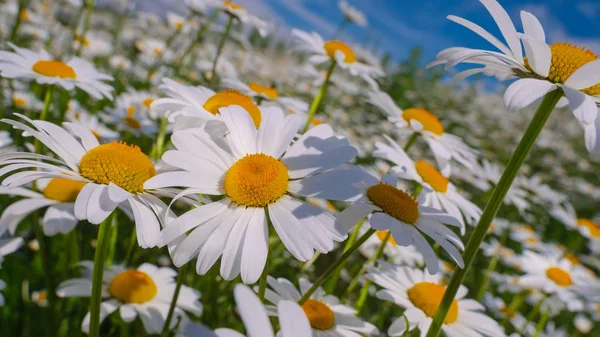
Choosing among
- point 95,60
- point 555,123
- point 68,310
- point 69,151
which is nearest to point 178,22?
point 95,60

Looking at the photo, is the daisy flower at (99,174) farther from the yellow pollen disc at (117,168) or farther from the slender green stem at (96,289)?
the slender green stem at (96,289)

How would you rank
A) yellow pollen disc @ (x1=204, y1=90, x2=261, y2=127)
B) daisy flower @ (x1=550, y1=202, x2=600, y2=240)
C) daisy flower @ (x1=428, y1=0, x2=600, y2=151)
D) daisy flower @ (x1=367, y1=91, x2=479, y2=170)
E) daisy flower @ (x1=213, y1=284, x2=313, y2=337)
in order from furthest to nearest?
1. daisy flower @ (x1=550, y1=202, x2=600, y2=240)
2. daisy flower @ (x1=367, y1=91, x2=479, y2=170)
3. yellow pollen disc @ (x1=204, y1=90, x2=261, y2=127)
4. daisy flower @ (x1=428, y1=0, x2=600, y2=151)
5. daisy flower @ (x1=213, y1=284, x2=313, y2=337)

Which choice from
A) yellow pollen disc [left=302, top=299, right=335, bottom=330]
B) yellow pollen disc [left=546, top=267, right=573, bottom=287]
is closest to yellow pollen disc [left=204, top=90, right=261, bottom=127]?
yellow pollen disc [left=302, top=299, right=335, bottom=330]

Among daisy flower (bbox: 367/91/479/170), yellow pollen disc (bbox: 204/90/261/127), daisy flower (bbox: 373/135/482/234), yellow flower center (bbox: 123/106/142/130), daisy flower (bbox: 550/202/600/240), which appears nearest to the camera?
yellow pollen disc (bbox: 204/90/261/127)

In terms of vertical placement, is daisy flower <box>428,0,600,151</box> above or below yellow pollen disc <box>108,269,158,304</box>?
above

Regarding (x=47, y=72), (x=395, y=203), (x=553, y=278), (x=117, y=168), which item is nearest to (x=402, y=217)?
(x=395, y=203)

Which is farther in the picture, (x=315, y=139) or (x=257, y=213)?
(x=315, y=139)

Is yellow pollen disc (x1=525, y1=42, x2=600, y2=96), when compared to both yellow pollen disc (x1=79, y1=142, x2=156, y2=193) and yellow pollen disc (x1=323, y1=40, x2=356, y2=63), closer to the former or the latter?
yellow pollen disc (x1=79, y1=142, x2=156, y2=193)

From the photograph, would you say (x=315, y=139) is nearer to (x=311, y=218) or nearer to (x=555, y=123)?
(x=311, y=218)
